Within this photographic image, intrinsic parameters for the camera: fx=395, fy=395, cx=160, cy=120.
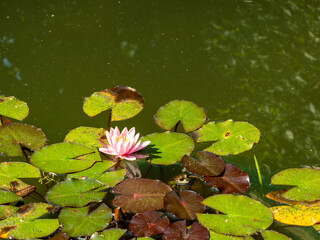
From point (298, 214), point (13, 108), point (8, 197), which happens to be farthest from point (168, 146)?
point (13, 108)

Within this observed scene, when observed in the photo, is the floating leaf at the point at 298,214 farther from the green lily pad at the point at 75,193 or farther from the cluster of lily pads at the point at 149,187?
the green lily pad at the point at 75,193

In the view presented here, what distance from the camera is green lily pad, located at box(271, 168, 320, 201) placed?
1.84m

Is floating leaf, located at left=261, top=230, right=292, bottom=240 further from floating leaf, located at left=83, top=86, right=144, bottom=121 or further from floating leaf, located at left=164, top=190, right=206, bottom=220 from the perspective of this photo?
floating leaf, located at left=83, top=86, right=144, bottom=121

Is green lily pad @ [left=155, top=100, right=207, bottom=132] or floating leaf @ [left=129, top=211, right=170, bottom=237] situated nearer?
floating leaf @ [left=129, top=211, right=170, bottom=237]

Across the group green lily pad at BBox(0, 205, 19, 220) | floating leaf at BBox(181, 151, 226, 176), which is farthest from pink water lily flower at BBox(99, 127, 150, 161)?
green lily pad at BBox(0, 205, 19, 220)

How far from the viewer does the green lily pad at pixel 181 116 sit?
7.32 ft

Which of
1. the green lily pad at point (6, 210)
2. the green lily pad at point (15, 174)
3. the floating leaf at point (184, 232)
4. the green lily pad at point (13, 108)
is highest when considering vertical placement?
the green lily pad at point (13, 108)

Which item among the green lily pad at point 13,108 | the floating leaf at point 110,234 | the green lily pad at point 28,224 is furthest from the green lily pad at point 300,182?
the green lily pad at point 13,108

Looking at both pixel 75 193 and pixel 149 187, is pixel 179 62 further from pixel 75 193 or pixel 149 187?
pixel 75 193

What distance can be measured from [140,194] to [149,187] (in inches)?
2.2

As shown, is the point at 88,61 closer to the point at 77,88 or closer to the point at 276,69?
the point at 77,88

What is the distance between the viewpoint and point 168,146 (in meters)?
2.07

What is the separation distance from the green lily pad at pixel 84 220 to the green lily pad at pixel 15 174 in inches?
11.6

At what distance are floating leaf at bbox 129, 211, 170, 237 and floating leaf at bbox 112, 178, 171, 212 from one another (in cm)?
3
